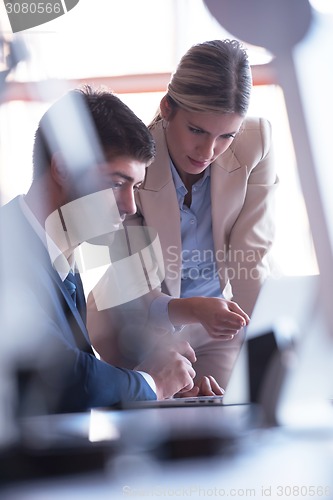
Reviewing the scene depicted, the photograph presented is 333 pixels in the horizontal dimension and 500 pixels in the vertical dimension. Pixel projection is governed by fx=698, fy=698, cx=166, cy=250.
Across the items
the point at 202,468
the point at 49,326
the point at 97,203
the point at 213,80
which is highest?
the point at 213,80

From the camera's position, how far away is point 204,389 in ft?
2.83

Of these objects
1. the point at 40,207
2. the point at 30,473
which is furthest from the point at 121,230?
the point at 30,473

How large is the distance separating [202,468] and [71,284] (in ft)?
0.95

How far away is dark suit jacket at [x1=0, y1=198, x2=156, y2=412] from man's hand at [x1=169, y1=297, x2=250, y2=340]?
0.12m

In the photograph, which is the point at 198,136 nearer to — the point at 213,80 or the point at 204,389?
the point at 213,80

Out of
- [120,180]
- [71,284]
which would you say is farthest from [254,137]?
[71,284]

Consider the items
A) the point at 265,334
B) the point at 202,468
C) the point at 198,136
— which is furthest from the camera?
the point at 198,136

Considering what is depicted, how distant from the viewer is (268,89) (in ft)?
2.88

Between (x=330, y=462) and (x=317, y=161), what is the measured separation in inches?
13.6

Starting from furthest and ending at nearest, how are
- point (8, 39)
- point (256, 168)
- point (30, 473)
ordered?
point (256, 168)
point (8, 39)
point (30, 473)

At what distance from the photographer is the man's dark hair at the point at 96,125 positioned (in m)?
0.84

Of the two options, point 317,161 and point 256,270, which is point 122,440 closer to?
point 256,270

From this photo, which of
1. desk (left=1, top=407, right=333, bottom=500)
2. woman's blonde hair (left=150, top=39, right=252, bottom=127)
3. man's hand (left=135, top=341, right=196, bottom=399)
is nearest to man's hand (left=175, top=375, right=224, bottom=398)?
man's hand (left=135, top=341, right=196, bottom=399)

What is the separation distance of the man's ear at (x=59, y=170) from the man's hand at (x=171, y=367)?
0.26 m
